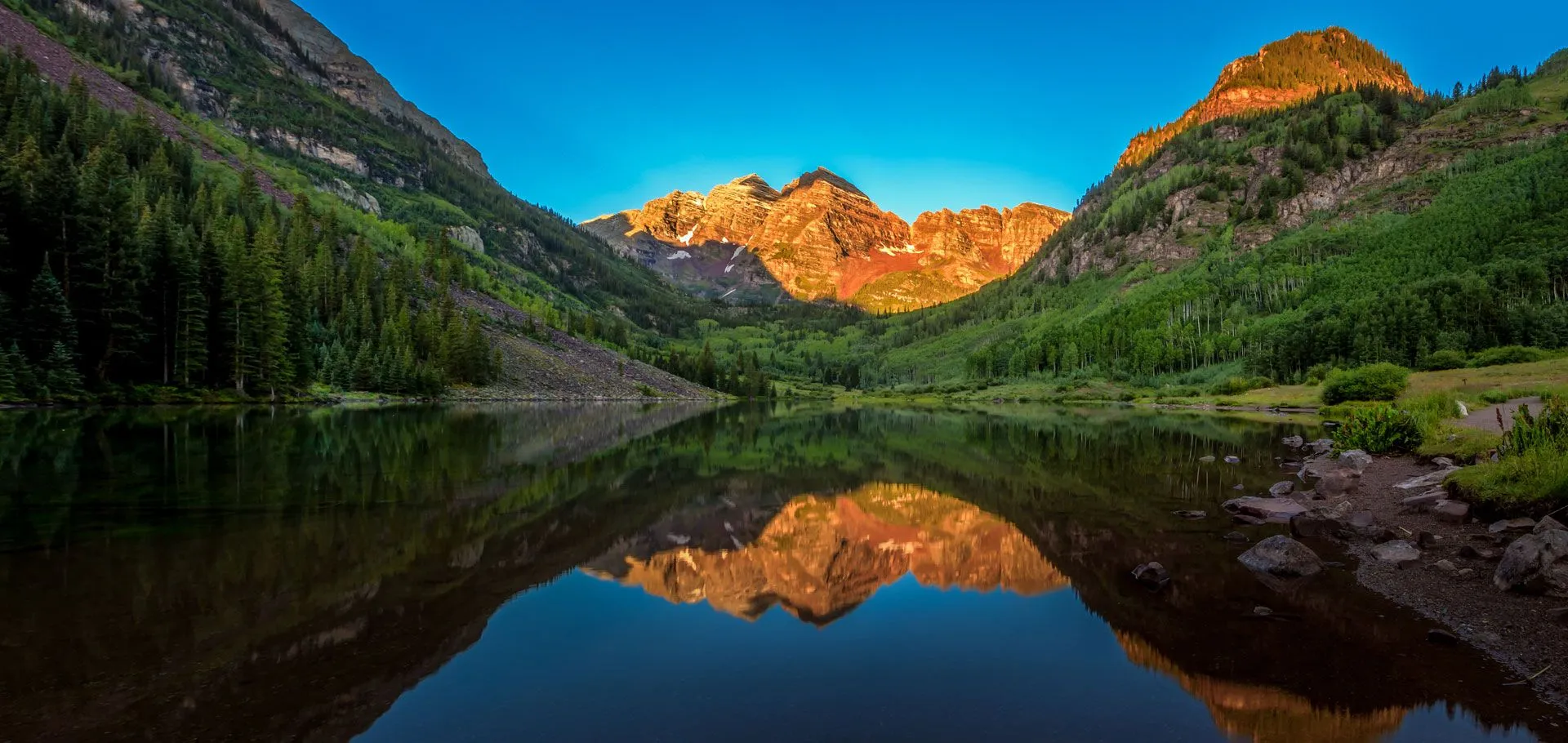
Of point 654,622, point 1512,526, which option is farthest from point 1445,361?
point 654,622

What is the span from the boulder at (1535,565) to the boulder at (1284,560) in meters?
2.55

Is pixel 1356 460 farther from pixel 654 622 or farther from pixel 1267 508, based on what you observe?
pixel 654 622

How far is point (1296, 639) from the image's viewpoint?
976cm

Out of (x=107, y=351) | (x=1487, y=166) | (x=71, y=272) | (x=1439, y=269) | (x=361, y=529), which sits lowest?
(x=361, y=529)

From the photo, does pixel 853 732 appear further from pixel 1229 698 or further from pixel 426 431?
pixel 426 431

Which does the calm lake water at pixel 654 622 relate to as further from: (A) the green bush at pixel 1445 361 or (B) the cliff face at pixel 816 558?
(A) the green bush at pixel 1445 361

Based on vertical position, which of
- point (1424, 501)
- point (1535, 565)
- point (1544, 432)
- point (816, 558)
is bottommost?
point (816, 558)

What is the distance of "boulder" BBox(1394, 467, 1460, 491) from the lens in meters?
18.5

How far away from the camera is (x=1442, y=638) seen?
9.35 metres

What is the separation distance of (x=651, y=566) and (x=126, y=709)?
8.39 meters

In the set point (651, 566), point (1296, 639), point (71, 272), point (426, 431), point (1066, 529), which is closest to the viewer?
point (1296, 639)

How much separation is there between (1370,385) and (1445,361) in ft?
70.0

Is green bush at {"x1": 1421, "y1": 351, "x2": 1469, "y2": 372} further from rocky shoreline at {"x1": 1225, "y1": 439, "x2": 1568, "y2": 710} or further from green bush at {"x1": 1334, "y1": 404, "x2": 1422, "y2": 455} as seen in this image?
rocky shoreline at {"x1": 1225, "y1": 439, "x2": 1568, "y2": 710}

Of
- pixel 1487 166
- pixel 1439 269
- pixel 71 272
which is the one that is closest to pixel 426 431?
pixel 71 272
